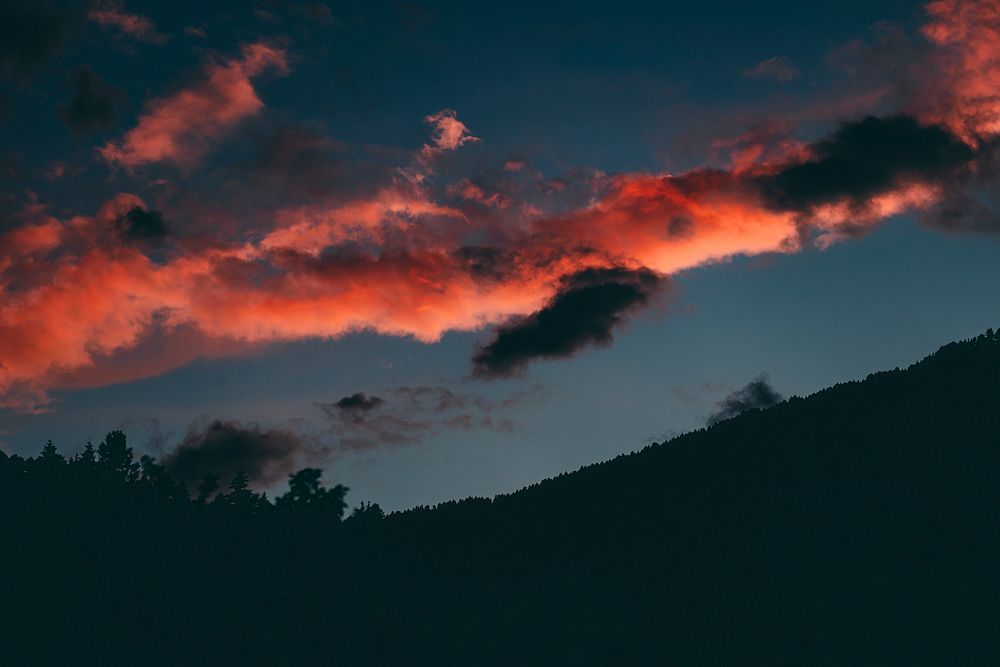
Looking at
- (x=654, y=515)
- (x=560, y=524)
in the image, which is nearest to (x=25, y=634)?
(x=560, y=524)

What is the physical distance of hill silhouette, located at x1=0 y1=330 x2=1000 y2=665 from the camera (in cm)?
11756

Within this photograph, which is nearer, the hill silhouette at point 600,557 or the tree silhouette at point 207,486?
the hill silhouette at point 600,557

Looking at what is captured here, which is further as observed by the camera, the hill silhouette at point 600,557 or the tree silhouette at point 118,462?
the tree silhouette at point 118,462

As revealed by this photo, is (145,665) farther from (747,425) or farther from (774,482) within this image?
(747,425)

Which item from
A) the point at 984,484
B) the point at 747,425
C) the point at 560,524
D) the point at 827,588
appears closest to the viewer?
the point at 827,588

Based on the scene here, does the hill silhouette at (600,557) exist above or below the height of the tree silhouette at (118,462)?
below

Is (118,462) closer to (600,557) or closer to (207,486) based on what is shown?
(207,486)

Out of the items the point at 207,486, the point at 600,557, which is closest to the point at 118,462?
the point at 207,486

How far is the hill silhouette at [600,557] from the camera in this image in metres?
118

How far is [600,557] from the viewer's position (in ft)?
495

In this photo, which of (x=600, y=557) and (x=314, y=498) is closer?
(x=600, y=557)

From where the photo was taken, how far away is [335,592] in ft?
499

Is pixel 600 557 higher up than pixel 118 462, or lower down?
lower down

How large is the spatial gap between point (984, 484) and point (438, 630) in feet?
262
